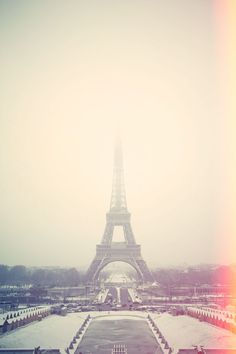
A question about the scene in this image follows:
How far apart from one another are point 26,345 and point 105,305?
58.5ft

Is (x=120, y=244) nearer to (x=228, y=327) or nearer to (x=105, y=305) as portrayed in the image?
(x=105, y=305)

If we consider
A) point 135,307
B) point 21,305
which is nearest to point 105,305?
point 135,307

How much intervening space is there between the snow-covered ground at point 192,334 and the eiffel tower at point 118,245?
2922 cm

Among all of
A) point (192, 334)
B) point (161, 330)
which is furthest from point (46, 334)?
point (192, 334)

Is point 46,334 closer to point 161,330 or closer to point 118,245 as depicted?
point 161,330

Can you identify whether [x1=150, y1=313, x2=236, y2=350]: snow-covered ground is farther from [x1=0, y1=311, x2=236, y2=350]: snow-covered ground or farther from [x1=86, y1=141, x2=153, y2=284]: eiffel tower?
Result: [x1=86, y1=141, x2=153, y2=284]: eiffel tower

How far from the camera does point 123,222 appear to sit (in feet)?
200

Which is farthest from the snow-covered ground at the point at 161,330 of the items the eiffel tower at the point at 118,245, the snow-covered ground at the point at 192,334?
the eiffel tower at the point at 118,245

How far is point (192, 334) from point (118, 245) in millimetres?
38284

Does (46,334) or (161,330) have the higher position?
(161,330)

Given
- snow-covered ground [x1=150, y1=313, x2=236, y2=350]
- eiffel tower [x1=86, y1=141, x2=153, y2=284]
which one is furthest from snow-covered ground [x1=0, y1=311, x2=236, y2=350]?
eiffel tower [x1=86, y1=141, x2=153, y2=284]

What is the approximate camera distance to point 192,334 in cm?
2458

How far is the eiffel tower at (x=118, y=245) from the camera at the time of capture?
59438 millimetres

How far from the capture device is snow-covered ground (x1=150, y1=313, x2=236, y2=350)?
21906mm
